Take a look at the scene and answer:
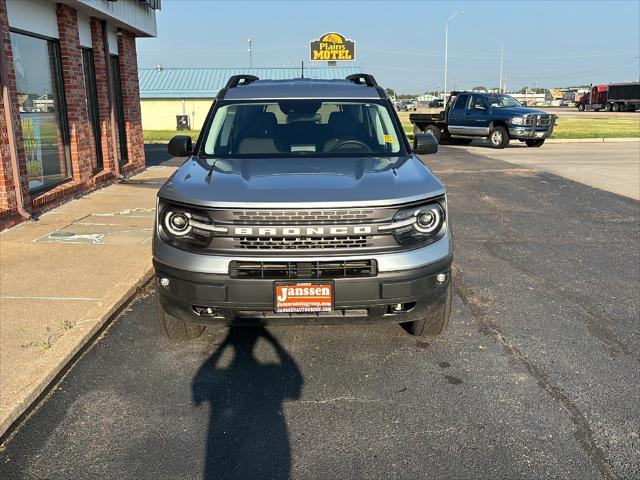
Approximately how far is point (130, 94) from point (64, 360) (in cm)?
1100

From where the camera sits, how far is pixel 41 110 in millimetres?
9344

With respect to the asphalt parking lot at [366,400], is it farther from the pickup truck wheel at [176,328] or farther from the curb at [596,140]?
the curb at [596,140]

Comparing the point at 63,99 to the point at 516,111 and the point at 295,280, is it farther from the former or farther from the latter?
the point at 516,111

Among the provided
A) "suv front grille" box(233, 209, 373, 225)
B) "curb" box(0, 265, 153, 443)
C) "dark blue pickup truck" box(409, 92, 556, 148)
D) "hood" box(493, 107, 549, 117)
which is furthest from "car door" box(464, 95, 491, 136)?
"suv front grille" box(233, 209, 373, 225)

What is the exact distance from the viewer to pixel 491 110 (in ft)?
74.1

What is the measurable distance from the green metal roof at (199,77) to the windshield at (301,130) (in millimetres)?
38023

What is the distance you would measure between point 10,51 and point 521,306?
23.2 ft

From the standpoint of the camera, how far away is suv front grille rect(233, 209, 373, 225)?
354 cm

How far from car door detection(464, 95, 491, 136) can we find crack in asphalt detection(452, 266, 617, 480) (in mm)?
18334

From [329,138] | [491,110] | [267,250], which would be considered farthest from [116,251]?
[491,110]

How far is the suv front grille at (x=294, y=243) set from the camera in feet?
11.7

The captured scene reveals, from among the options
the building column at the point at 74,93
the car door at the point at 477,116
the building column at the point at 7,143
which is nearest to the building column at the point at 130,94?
the building column at the point at 74,93

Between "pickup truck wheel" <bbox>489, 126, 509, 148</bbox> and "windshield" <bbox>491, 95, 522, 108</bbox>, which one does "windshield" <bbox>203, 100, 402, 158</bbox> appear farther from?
"windshield" <bbox>491, 95, 522, 108</bbox>

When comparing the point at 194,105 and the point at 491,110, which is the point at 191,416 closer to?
the point at 491,110
